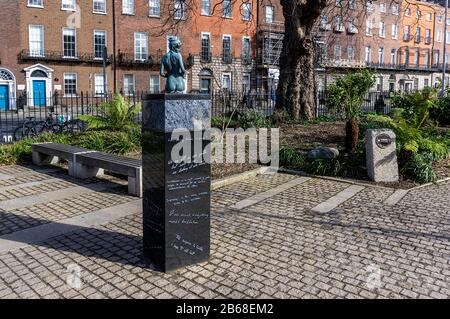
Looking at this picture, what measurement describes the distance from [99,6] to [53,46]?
5.33 m

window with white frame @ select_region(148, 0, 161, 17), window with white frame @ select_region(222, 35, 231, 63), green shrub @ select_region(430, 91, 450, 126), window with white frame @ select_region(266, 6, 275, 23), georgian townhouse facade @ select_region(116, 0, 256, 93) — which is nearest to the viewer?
green shrub @ select_region(430, 91, 450, 126)

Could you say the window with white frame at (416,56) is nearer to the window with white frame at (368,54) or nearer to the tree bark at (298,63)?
the window with white frame at (368,54)

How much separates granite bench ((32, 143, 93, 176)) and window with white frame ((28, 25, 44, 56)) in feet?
88.9

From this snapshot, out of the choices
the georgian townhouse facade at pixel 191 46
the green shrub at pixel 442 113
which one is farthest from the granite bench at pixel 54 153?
the georgian townhouse facade at pixel 191 46

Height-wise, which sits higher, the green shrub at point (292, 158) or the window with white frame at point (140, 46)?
the window with white frame at point (140, 46)

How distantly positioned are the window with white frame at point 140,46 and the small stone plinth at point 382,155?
33215mm

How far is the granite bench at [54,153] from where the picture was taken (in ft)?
31.2

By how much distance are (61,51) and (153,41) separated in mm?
8329

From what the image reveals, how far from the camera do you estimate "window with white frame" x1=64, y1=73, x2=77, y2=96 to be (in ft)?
120

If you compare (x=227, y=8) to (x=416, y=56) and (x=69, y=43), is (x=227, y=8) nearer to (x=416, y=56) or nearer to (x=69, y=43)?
(x=69, y=43)

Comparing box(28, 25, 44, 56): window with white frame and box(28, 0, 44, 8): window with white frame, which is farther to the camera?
box(28, 25, 44, 56): window with white frame

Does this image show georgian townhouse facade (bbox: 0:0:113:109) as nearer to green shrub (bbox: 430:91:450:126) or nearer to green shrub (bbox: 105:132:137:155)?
green shrub (bbox: 105:132:137:155)

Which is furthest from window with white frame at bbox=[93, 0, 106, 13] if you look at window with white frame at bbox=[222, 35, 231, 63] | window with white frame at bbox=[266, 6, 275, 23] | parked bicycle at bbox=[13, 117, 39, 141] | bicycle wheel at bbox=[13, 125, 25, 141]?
parked bicycle at bbox=[13, 117, 39, 141]

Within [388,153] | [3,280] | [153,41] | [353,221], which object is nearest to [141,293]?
[3,280]
